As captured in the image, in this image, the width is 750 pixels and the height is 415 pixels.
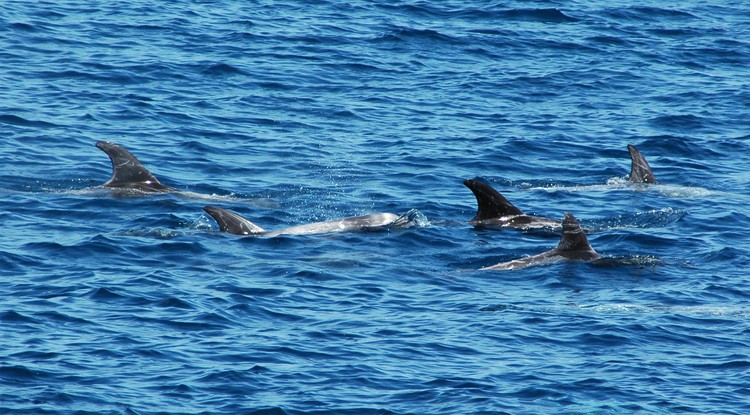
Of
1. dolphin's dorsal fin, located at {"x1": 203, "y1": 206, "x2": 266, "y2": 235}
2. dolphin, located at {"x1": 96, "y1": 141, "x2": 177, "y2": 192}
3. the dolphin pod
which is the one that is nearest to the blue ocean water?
dolphin's dorsal fin, located at {"x1": 203, "y1": 206, "x2": 266, "y2": 235}

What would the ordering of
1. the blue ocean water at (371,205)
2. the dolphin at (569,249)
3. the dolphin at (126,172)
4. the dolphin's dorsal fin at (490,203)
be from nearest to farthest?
the blue ocean water at (371,205) → the dolphin at (569,249) → the dolphin's dorsal fin at (490,203) → the dolphin at (126,172)

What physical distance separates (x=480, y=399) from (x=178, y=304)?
450cm

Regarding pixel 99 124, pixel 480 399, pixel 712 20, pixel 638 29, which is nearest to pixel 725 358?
pixel 480 399

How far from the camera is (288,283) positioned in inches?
677

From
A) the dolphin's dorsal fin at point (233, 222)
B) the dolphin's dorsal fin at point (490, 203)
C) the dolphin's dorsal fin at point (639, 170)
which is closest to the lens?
the dolphin's dorsal fin at point (233, 222)

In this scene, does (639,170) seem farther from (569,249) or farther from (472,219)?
(569,249)

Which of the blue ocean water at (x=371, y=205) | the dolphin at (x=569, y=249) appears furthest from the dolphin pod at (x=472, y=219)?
the blue ocean water at (x=371, y=205)

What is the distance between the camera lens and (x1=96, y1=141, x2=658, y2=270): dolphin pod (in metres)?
18.8

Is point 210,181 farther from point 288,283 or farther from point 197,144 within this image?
point 288,283

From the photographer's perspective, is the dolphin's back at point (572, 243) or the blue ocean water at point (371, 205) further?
the dolphin's back at point (572, 243)

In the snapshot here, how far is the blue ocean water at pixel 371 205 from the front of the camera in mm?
13750

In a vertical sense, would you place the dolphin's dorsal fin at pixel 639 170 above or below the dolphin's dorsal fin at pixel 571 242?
below

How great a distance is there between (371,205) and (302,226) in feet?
9.00

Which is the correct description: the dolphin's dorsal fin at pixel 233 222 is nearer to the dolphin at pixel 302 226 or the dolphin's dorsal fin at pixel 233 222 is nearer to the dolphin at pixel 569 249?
the dolphin at pixel 302 226
